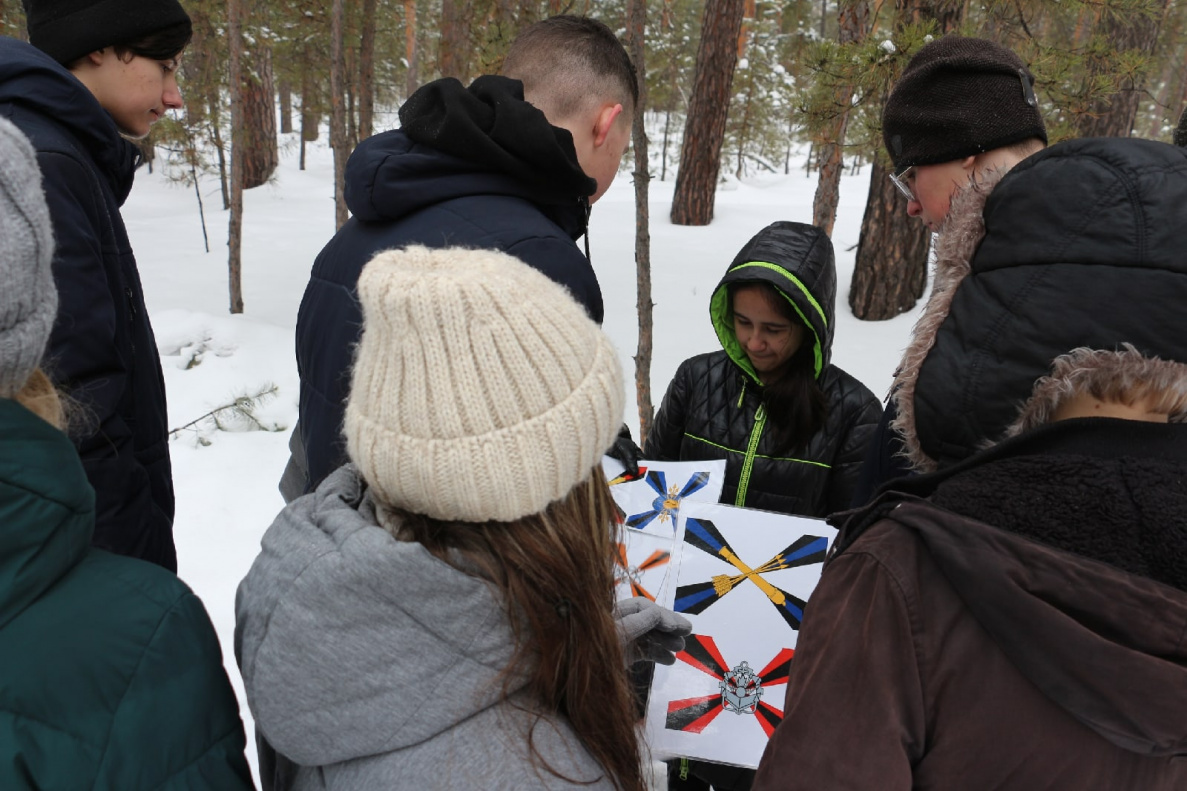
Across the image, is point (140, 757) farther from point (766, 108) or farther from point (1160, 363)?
point (766, 108)

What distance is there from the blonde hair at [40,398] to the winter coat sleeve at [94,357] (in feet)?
2.08

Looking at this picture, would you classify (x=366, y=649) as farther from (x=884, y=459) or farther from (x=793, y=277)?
(x=793, y=277)

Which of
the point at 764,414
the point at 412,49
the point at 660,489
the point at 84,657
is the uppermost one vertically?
the point at 412,49

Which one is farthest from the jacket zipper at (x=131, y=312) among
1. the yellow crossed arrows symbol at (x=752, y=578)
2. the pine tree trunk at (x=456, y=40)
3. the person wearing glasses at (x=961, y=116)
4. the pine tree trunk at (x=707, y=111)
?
the pine tree trunk at (x=707, y=111)

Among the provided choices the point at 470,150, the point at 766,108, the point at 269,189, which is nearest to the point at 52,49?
the point at 470,150

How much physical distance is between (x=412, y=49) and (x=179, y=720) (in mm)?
24851

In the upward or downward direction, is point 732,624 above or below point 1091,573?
below

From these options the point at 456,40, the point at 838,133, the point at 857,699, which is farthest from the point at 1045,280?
the point at 456,40

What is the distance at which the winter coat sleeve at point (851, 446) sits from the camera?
224cm

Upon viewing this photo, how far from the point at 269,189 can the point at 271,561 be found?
1672 centimetres

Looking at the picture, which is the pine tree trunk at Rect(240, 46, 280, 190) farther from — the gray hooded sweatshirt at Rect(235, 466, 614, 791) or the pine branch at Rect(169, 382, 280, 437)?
the gray hooded sweatshirt at Rect(235, 466, 614, 791)

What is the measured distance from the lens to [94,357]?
155 cm

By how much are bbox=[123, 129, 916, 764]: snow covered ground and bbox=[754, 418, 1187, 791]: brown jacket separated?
241 centimetres

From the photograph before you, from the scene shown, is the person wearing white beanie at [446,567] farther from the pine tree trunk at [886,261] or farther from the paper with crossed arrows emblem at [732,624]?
the pine tree trunk at [886,261]
